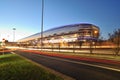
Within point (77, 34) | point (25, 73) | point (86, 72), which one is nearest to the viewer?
point (25, 73)

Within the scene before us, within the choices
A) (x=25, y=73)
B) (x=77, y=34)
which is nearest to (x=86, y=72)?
(x=25, y=73)

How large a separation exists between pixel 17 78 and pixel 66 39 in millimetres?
81141

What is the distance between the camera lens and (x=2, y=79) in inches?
424

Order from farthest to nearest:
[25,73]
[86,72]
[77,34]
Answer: [77,34], [86,72], [25,73]

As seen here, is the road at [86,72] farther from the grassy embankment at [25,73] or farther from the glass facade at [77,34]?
the glass facade at [77,34]

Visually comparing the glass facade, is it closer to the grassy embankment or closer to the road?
the road

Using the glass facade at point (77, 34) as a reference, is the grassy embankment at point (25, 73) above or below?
below

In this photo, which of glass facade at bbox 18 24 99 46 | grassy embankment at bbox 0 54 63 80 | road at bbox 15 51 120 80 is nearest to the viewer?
grassy embankment at bbox 0 54 63 80

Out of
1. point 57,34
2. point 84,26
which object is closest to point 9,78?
point 84,26

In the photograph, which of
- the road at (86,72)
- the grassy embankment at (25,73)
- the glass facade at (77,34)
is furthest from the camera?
the glass facade at (77,34)

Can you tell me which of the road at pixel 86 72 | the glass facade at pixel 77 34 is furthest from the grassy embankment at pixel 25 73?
the glass facade at pixel 77 34

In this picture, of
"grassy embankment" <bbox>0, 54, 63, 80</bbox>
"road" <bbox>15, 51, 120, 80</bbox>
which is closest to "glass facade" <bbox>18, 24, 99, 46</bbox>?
"road" <bbox>15, 51, 120, 80</bbox>

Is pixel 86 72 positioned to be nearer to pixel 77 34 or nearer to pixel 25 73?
pixel 25 73

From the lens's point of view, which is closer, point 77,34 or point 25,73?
point 25,73
